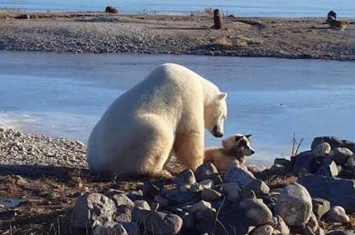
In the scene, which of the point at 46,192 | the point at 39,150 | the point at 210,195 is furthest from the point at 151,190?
the point at 39,150

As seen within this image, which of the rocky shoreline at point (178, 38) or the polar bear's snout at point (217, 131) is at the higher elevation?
the polar bear's snout at point (217, 131)

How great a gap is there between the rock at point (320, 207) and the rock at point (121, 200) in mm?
1314

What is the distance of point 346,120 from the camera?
15.7 metres

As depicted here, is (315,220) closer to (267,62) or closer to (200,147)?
(200,147)

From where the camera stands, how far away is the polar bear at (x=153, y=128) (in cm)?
914

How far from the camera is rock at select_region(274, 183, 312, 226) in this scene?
21.0ft

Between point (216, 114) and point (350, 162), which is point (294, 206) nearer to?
point (350, 162)

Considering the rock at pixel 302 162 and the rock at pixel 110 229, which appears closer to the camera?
the rock at pixel 110 229

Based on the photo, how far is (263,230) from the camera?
620cm

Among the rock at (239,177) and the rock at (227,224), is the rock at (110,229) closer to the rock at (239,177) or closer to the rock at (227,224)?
the rock at (227,224)

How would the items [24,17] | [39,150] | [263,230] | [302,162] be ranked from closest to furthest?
[263,230] < [302,162] < [39,150] < [24,17]

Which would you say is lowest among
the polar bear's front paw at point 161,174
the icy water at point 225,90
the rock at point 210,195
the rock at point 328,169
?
the icy water at point 225,90

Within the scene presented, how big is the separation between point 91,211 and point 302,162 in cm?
314

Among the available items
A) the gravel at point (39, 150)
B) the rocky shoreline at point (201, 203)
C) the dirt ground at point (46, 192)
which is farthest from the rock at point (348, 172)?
the gravel at point (39, 150)
